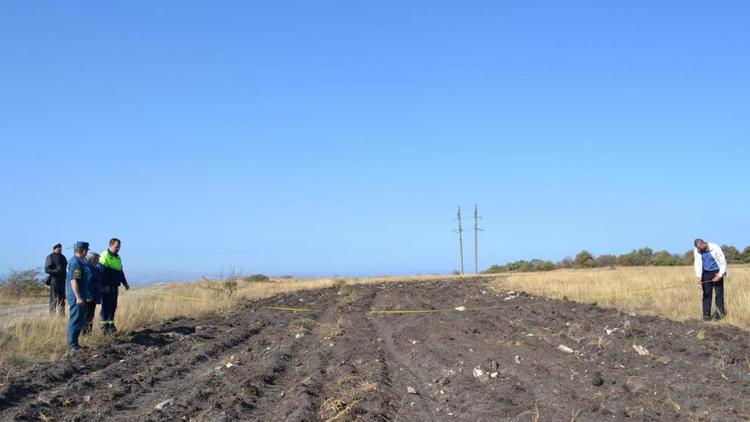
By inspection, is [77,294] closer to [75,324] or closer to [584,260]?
[75,324]

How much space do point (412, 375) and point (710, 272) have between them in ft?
23.9

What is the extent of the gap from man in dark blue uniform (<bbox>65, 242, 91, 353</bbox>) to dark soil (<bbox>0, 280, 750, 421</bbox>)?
A: 0.50 metres

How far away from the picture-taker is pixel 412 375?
8.22m

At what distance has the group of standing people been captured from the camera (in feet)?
32.2

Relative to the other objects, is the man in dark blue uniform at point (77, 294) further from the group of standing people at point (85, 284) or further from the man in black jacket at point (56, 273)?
the man in black jacket at point (56, 273)

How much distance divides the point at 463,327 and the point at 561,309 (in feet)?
11.7

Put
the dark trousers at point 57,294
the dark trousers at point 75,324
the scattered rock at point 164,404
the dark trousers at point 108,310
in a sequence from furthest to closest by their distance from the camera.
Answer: the dark trousers at point 57,294 → the dark trousers at point 108,310 → the dark trousers at point 75,324 → the scattered rock at point 164,404

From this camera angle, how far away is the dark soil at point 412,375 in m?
6.15

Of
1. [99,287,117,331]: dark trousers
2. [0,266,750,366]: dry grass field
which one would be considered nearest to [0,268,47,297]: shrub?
[0,266,750,366]: dry grass field

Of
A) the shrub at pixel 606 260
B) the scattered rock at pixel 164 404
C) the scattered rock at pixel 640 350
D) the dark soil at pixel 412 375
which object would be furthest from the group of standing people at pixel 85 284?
the shrub at pixel 606 260

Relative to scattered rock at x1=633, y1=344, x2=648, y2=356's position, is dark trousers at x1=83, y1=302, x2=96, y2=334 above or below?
above

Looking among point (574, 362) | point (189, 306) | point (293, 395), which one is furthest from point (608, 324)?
point (189, 306)

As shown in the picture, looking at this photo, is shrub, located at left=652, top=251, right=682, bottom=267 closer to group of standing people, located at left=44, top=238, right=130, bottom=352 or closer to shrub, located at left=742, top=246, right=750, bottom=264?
shrub, located at left=742, top=246, right=750, bottom=264

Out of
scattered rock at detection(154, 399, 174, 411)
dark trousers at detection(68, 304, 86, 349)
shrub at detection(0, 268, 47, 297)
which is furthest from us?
shrub at detection(0, 268, 47, 297)
